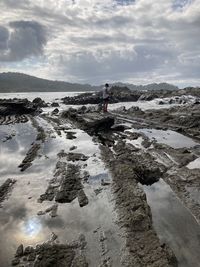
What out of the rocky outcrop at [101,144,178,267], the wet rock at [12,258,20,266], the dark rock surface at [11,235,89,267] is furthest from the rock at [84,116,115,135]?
the wet rock at [12,258,20,266]

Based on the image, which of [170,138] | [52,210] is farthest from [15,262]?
[170,138]

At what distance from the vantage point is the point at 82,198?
37.8 feet

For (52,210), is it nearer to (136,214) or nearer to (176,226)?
(136,214)

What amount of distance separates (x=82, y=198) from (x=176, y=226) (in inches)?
139

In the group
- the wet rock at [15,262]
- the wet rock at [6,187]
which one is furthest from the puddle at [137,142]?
the wet rock at [15,262]

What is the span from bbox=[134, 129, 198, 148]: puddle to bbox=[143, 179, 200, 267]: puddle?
9.14 m

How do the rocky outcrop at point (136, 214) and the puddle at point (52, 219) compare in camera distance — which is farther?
the puddle at point (52, 219)

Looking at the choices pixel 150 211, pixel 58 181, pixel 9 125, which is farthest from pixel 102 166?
pixel 9 125

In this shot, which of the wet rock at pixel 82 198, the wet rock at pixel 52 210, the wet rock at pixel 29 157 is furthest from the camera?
the wet rock at pixel 29 157

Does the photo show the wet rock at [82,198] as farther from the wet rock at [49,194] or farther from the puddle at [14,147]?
the puddle at [14,147]

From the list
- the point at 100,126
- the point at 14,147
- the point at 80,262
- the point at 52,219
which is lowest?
the point at 14,147

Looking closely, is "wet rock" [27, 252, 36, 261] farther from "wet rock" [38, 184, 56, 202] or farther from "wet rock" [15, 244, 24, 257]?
"wet rock" [38, 184, 56, 202]

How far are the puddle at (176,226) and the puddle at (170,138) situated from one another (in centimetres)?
914

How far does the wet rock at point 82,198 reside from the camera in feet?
36.4
